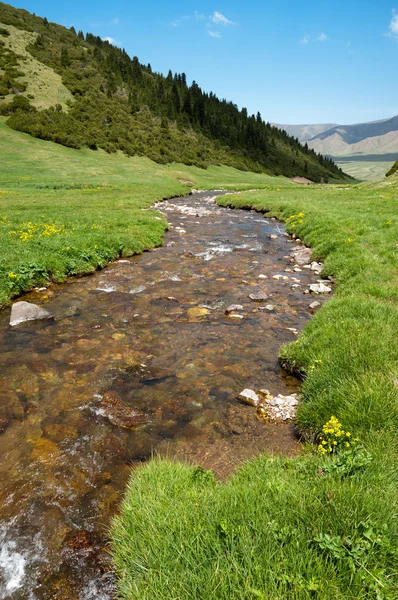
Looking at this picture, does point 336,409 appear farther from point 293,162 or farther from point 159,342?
point 293,162

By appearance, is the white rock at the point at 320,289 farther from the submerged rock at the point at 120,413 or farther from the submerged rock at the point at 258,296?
the submerged rock at the point at 120,413

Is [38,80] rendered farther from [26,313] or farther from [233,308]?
[233,308]

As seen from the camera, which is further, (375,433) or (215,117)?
(215,117)

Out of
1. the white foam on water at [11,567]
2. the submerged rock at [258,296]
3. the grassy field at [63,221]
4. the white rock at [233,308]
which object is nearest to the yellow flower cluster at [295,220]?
the grassy field at [63,221]

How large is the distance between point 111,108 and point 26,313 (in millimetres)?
100691

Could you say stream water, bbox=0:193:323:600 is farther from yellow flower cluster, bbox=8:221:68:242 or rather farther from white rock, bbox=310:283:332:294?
yellow flower cluster, bbox=8:221:68:242

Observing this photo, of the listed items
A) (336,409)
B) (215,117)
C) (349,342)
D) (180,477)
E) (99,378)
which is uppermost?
(215,117)

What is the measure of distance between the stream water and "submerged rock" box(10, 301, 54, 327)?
0.29 meters

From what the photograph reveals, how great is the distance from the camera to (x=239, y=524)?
301cm

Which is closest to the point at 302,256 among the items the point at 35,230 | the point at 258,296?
the point at 258,296

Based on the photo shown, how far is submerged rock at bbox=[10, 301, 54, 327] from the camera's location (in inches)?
380

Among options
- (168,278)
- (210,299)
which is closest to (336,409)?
(210,299)

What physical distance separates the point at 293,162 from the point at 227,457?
570ft

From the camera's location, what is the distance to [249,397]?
639cm
